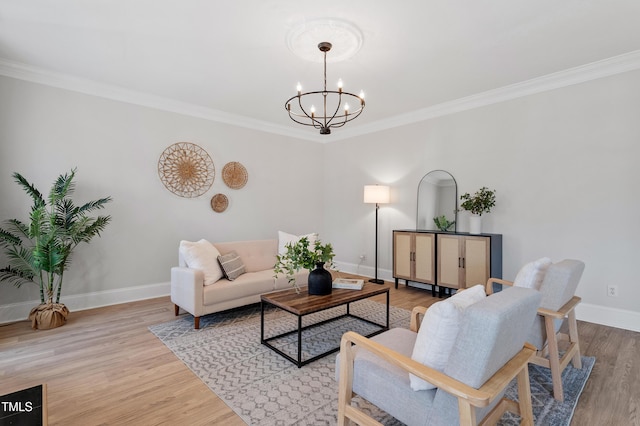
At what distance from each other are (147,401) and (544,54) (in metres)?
4.37

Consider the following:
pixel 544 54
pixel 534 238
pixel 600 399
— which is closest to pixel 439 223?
pixel 534 238

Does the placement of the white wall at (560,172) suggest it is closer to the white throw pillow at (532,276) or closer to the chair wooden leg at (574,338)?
the chair wooden leg at (574,338)

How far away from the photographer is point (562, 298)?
194 centimetres

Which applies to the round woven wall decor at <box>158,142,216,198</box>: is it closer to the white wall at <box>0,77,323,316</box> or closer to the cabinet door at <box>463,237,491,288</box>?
the white wall at <box>0,77,323,316</box>

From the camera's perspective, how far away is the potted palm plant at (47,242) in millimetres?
3057

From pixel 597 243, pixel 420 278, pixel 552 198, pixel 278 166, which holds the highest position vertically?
pixel 278 166

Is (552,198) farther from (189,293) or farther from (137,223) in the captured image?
(137,223)

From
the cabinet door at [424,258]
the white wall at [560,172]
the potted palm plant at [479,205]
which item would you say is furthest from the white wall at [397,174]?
the cabinet door at [424,258]

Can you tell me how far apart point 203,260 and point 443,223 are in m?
3.23

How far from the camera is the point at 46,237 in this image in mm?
3078

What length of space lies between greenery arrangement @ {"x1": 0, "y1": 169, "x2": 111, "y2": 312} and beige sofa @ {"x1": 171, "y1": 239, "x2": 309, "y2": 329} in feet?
3.58

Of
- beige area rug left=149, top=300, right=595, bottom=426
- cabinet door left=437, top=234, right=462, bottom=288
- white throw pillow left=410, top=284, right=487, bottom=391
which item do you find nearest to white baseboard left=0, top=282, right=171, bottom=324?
beige area rug left=149, top=300, right=595, bottom=426

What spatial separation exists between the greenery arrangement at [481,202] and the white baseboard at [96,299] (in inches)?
166

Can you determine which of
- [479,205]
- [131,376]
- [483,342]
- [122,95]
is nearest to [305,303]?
[131,376]
